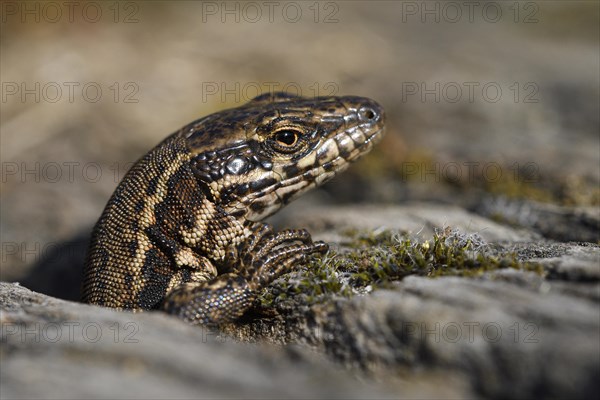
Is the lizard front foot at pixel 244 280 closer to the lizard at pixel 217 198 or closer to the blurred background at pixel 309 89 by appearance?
the lizard at pixel 217 198

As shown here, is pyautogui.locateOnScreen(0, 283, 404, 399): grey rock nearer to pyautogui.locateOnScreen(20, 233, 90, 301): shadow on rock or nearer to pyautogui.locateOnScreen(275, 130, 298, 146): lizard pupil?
pyautogui.locateOnScreen(275, 130, 298, 146): lizard pupil

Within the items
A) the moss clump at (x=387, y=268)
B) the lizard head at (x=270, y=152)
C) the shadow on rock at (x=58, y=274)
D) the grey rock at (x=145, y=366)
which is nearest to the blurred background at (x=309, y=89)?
the shadow on rock at (x=58, y=274)

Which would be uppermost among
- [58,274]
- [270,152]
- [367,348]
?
[270,152]

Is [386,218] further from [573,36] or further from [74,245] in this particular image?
[573,36]

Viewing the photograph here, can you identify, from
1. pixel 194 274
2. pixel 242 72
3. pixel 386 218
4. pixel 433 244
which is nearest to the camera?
pixel 433 244

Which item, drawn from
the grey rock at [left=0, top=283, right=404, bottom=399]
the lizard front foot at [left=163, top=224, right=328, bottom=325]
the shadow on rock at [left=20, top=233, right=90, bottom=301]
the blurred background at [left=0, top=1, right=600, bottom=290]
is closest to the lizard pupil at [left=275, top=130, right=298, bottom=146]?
the lizard front foot at [left=163, top=224, right=328, bottom=325]

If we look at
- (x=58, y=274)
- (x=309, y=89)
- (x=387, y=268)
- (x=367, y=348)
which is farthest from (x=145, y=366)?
(x=309, y=89)

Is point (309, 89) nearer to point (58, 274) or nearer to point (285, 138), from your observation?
point (58, 274)

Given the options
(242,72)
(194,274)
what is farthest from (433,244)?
(242,72)
